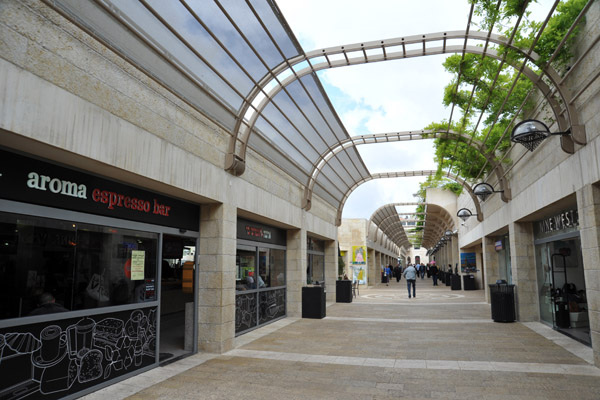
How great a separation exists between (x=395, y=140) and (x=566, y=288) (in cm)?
684

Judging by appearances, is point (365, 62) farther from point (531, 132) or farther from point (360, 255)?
point (360, 255)

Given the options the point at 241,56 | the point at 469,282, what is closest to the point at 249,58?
the point at 241,56

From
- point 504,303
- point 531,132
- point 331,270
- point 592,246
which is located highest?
point 531,132

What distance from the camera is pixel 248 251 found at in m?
10.4

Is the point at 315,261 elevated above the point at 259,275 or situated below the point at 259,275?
above

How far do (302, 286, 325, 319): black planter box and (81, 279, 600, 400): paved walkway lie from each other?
1823 mm

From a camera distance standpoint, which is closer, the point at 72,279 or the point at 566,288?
the point at 72,279

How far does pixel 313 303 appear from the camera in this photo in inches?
504

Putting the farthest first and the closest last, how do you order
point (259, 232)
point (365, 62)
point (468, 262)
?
point (468, 262) → point (259, 232) → point (365, 62)

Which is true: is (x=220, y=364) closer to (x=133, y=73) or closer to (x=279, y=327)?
(x=279, y=327)

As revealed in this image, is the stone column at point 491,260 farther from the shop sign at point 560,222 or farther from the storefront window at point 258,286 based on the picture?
the storefront window at point 258,286

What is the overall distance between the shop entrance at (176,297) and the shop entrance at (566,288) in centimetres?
815

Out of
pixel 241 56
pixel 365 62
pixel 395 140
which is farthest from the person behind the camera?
pixel 395 140

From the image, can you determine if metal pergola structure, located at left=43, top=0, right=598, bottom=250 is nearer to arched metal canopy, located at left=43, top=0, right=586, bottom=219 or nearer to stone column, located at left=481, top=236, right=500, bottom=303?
arched metal canopy, located at left=43, top=0, right=586, bottom=219
